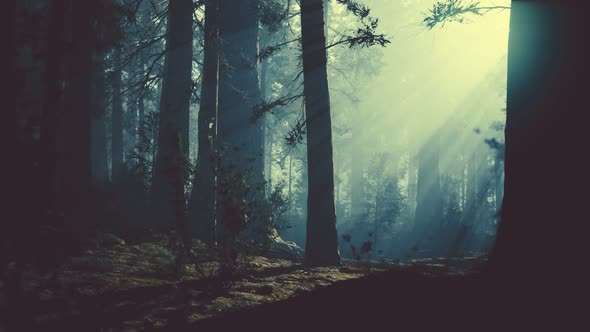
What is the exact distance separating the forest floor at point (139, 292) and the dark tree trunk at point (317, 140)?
1262 millimetres

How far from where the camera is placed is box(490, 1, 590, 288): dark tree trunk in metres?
3.55

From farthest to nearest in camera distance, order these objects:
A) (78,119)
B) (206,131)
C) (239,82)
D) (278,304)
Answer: (239,82) < (206,131) < (78,119) < (278,304)

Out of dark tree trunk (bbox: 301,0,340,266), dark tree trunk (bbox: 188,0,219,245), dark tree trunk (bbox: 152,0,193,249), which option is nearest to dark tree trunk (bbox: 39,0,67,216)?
dark tree trunk (bbox: 301,0,340,266)

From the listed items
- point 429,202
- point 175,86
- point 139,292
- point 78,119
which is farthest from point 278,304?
point 429,202

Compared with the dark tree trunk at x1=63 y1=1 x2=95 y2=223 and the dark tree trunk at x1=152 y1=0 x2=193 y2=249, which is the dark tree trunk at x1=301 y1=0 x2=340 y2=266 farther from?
the dark tree trunk at x1=63 y1=1 x2=95 y2=223

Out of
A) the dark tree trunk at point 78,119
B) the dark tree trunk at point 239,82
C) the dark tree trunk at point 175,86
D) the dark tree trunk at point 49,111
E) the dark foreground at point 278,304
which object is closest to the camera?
the dark tree trunk at point 49,111

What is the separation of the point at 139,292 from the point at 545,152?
4090 mm

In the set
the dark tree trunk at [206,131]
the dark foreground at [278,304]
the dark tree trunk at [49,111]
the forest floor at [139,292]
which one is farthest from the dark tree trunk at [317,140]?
the dark tree trunk at [49,111]

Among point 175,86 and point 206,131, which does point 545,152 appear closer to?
point 206,131

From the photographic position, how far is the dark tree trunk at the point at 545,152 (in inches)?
140

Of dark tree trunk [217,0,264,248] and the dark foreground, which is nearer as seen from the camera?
the dark foreground

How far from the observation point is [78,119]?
8812mm

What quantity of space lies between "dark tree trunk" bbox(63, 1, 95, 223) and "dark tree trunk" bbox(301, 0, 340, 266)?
14.1 ft

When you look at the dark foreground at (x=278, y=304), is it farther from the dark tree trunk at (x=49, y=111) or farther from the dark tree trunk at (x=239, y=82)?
the dark tree trunk at (x=239, y=82)
